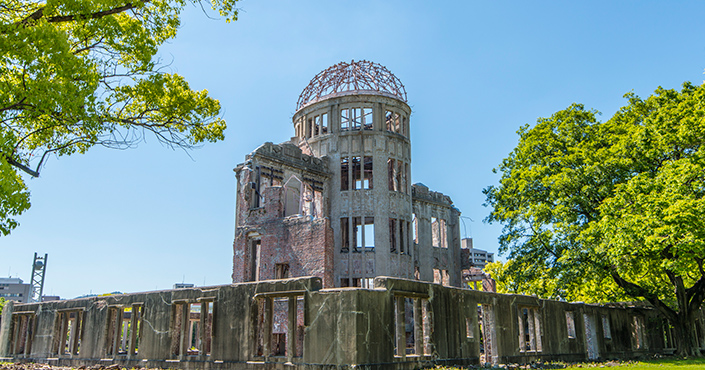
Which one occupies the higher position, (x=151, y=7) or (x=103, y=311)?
(x=151, y=7)

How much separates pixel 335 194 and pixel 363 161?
2.46 m

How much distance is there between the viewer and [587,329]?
22125mm

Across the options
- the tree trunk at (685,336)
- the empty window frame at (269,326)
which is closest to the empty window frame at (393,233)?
the tree trunk at (685,336)

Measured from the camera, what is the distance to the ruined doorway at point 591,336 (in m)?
21.7

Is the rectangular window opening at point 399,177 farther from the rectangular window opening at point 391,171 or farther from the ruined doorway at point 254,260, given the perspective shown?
the ruined doorway at point 254,260

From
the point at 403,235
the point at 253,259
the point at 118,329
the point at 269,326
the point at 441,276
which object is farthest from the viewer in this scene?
the point at 441,276

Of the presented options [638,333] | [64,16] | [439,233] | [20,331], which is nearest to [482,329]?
[439,233]

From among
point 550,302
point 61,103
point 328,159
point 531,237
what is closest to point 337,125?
point 328,159

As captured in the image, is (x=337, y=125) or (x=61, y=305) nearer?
(x=61, y=305)

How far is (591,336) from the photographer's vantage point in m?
22.0

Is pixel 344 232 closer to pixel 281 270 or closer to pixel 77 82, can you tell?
pixel 281 270

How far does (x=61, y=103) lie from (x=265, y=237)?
17.5 metres

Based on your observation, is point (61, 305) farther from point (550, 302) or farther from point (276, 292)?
point (550, 302)

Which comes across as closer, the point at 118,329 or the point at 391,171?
the point at 118,329
